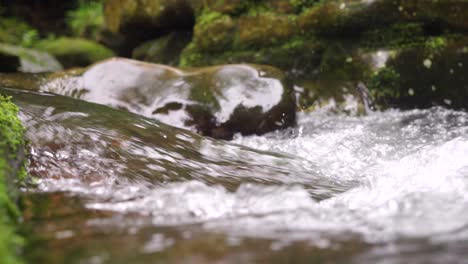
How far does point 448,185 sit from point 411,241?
1.19 m

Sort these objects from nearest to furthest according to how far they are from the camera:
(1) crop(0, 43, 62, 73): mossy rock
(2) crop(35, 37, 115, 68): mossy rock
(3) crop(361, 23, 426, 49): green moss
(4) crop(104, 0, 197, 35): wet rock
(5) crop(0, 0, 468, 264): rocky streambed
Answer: (5) crop(0, 0, 468, 264): rocky streambed → (3) crop(361, 23, 426, 49): green moss → (1) crop(0, 43, 62, 73): mossy rock → (4) crop(104, 0, 197, 35): wet rock → (2) crop(35, 37, 115, 68): mossy rock

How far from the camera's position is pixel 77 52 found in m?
9.08

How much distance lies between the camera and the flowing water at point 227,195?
4.41 ft

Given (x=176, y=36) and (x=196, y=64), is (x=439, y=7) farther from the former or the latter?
(x=176, y=36)

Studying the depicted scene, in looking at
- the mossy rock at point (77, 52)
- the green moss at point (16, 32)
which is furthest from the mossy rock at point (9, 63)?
the green moss at point (16, 32)

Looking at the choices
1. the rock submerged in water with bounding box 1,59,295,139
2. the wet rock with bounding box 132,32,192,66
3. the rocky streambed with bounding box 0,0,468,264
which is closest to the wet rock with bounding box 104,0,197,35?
the rocky streambed with bounding box 0,0,468,264

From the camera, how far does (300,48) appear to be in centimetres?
582

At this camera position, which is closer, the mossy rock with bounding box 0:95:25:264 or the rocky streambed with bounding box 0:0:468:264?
the mossy rock with bounding box 0:95:25:264

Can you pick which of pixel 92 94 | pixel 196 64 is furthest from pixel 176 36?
pixel 92 94

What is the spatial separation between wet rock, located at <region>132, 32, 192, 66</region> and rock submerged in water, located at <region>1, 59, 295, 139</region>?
2285 mm

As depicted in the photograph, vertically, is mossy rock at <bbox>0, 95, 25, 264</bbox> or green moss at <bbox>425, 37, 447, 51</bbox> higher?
green moss at <bbox>425, 37, 447, 51</bbox>

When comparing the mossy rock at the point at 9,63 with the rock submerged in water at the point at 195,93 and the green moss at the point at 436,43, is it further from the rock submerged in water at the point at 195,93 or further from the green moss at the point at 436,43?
the green moss at the point at 436,43

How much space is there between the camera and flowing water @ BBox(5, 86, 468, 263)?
52.9 inches

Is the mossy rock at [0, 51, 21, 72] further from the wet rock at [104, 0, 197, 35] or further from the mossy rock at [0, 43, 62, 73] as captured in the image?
the wet rock at [104, 0, 197, 35]
